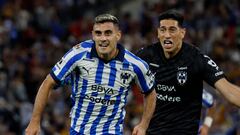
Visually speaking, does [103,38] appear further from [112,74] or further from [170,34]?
[170,34]

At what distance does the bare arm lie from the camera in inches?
321

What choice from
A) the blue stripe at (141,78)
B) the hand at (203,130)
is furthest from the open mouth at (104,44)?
Answer: the hand at (203,130)

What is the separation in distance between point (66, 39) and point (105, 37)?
10.5m

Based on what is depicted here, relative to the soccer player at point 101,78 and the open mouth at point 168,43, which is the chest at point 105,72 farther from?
the open mouth at point 168,43

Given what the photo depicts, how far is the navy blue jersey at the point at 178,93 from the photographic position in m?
8.62

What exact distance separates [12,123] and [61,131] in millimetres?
868

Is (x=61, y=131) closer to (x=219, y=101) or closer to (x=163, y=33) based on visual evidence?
(x=219, y=101)

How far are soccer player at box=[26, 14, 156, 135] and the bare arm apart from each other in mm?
890

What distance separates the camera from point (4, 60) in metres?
15.7

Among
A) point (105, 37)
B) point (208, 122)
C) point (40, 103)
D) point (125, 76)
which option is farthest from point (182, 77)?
point (40, 103)

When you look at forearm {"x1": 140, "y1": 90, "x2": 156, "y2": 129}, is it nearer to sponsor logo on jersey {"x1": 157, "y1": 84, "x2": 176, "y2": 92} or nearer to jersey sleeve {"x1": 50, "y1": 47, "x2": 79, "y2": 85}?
sponsor logo on jersey {"x1": 157, "y1": 84, "x2": 176, "y2": 92}

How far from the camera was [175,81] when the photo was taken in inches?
340

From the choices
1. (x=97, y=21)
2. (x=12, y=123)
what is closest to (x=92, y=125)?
(x=97, y=21)

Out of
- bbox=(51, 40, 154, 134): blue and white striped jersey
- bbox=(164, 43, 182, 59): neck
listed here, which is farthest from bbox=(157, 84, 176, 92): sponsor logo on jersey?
bbox=(51, 40, 154, 134): blue and white striped jersey
